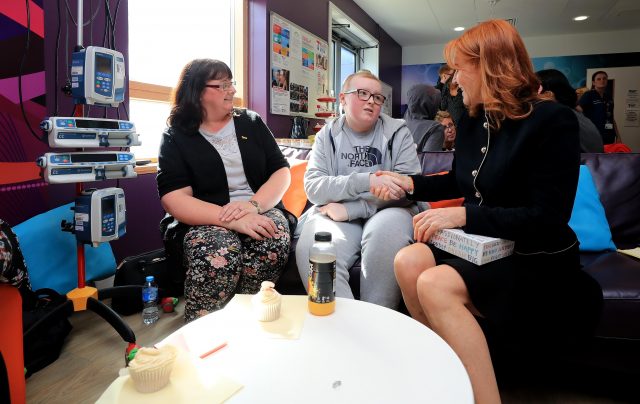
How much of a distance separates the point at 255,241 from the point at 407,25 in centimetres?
588

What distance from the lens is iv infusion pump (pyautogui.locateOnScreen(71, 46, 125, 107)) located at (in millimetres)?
1580

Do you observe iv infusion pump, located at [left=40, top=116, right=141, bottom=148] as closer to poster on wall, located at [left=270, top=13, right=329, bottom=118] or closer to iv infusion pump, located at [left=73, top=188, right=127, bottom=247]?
iv infusion pump, located at [left=73, top=188, right=127, bottom=247]

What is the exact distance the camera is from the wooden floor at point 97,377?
139cm

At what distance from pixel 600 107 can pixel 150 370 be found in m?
5.64

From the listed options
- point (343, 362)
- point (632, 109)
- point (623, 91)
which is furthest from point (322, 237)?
point (632, 109)

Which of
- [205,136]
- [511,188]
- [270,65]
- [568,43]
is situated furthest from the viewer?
[568,43]

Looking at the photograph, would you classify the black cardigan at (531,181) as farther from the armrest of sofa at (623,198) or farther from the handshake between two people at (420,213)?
the armrest of sofa at (623,198)

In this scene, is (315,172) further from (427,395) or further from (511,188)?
(427,395)

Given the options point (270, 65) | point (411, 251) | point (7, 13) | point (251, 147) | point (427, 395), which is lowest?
point (427, 395)

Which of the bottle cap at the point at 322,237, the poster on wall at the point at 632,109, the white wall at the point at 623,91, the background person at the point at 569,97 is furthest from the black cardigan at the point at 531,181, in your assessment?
the poster on wall at the point at 632,109

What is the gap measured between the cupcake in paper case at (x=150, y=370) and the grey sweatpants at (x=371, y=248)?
831 mm

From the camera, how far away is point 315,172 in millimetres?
1891

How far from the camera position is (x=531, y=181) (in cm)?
122

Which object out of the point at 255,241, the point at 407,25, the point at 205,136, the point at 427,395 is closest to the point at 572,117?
the point at 427,395
